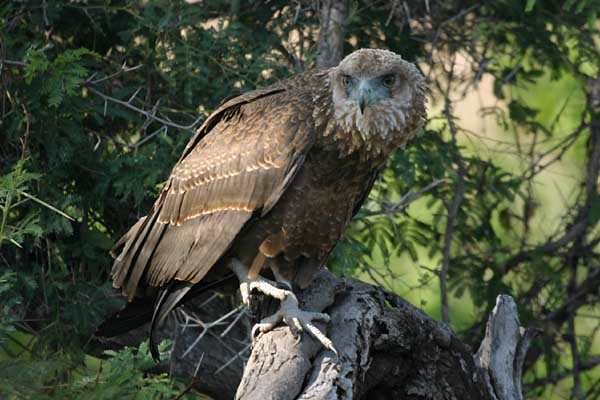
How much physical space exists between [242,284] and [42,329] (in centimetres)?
147

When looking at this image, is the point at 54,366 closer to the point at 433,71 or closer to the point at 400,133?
the point at 400,133

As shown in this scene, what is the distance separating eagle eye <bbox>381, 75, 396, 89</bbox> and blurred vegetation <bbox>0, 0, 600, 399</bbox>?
4.66 ft

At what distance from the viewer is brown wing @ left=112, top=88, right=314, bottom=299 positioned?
4.39 metres

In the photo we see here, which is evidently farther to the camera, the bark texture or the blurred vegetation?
the blurred vegetation

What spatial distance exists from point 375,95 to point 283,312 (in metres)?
0.92

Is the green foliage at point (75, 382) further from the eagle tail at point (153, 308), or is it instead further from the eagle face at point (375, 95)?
the eagle face at point (375, 95)

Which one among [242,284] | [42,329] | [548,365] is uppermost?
[242,284]

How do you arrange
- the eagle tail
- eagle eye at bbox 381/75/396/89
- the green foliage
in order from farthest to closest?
the eagle tail → eagle eye at bbox 381/75/396/89 → the green foliage

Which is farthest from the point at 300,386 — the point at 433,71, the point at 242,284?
the point at 433,71

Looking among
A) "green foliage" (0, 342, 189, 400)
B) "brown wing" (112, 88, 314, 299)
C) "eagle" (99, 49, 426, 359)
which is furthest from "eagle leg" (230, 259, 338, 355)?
"green foliage" (0, 342, 189, 400)

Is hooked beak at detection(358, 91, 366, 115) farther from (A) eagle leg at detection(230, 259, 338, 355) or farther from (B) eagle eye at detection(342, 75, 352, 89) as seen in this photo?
(A) eagle leg at detection(230, 259, 338, 355)

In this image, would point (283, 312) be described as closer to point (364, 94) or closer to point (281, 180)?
point (281, 180)

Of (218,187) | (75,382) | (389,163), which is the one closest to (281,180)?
(218,187)

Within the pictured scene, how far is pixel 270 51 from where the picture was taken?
19.4 ft
